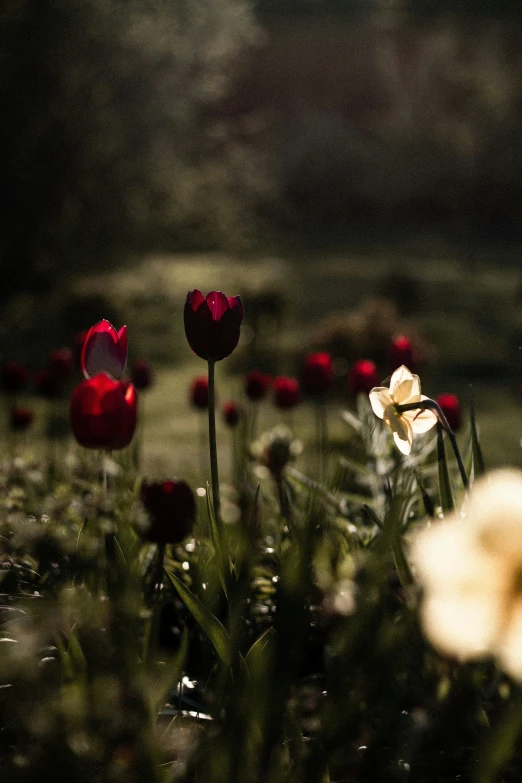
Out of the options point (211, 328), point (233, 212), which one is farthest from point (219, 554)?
point (233, 212)

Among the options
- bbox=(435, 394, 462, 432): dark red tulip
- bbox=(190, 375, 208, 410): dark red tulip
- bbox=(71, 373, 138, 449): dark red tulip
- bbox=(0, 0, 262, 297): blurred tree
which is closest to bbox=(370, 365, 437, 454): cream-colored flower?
bbox=(71, 373, 138, 449): dark red tulip

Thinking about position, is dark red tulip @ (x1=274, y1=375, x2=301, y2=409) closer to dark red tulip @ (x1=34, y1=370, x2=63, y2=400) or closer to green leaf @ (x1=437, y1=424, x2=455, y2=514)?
dark red tulip @ (x1=34, y1=370, x2=63, y2=400)

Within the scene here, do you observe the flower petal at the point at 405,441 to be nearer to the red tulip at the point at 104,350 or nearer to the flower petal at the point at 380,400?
the flower petal at the point at 380,400

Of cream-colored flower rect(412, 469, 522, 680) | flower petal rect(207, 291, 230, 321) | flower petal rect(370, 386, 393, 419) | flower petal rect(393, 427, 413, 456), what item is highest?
flower petal rect(207, 291, 230, 321)

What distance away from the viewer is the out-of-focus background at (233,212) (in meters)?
6.21

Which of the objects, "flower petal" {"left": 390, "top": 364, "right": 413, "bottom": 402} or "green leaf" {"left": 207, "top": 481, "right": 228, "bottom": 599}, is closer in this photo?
"green leaf" {"left": 207, "top": 481, "right": 228, "bottom": 599}

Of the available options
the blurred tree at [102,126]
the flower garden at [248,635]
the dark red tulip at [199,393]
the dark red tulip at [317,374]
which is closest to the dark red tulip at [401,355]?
the flower garden at [248,635]

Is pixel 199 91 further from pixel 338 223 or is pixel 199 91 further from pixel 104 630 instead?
pixel 104 630

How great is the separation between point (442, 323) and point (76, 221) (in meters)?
3.27

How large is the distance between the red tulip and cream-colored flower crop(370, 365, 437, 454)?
362 mm

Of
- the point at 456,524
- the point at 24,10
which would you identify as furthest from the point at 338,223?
the point at 456,524

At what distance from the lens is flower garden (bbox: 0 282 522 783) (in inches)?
28.9

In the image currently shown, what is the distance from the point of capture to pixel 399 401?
1312 mm

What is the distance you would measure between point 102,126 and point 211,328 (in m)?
6.76
